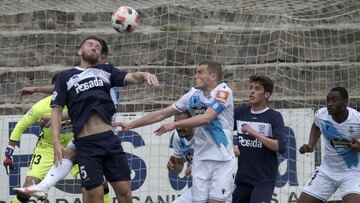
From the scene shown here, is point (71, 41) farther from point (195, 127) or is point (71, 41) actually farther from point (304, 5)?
point (195, 127)

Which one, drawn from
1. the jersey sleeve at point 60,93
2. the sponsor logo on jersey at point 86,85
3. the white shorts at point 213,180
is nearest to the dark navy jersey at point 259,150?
the white shorts at point 213,180

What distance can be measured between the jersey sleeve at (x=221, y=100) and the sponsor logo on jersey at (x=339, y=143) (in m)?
1.39

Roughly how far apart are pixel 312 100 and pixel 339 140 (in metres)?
3.67

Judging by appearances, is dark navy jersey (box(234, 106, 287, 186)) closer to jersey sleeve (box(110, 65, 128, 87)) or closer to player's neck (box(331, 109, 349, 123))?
player's neck (box(331, 109, 349, 123))

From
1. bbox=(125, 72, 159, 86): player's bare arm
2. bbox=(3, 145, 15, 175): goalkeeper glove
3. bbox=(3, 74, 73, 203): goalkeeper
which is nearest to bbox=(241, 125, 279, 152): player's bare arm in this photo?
bbox=(125, 72, 159, 86): player's bare arm

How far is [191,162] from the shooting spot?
10.2m

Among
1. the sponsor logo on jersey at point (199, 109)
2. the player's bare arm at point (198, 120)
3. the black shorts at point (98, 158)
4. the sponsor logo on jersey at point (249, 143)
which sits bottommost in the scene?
the black shorts at point (98, 158)

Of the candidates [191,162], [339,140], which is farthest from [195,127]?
[339,140]

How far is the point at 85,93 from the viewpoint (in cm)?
898

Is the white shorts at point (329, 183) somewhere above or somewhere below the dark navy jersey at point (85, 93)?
below

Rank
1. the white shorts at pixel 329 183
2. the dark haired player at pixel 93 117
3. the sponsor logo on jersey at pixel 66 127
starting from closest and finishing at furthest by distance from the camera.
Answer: the dark haired player at pixel 93 117 → the white shorts at pixel 329 183 → the sponsor logo on jersey at pixel 66 127

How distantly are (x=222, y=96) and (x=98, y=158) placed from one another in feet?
4.63

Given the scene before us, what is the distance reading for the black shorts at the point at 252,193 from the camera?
9383 mm

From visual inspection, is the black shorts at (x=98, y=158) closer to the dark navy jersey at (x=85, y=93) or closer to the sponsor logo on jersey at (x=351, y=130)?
the dark navy jersey at (x=85, y=93)
